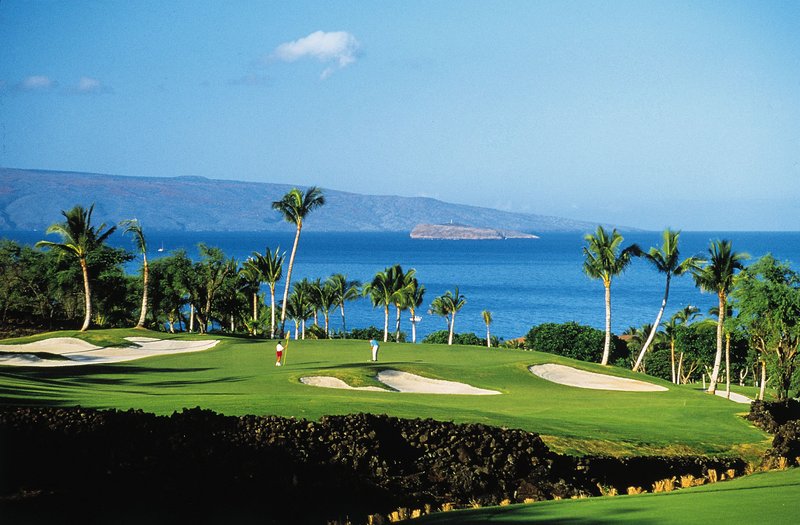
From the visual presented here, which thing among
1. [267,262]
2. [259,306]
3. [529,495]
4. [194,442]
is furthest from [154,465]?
[259,306]

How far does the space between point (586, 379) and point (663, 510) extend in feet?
103

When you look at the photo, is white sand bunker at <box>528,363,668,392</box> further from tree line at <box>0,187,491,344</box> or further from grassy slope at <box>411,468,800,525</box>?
grassy slope at <box>411,468,800,525</box>

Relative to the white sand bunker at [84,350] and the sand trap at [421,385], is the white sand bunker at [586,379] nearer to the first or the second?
the sand trap at [421,385]

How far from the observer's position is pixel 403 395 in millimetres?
25281

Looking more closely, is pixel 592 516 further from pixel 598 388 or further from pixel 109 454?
pixel 598 388

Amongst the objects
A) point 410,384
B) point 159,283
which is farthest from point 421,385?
point 159,283

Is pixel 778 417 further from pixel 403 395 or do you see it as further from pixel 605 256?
pixel 605 256

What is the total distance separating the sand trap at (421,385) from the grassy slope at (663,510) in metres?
20.5

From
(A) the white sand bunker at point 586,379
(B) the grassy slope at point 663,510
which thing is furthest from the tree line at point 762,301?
(B) the grassy slope at point 663,510

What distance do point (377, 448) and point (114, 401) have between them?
22.7 ft

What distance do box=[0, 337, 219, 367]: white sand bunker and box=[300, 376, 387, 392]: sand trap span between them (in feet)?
35.9

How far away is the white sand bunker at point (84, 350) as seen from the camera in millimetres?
33875

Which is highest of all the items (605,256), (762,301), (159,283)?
(605,256)

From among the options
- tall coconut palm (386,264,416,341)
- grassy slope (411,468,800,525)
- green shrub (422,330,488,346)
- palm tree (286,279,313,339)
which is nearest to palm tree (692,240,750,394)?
tall coconut palm (386,264,416,341)
